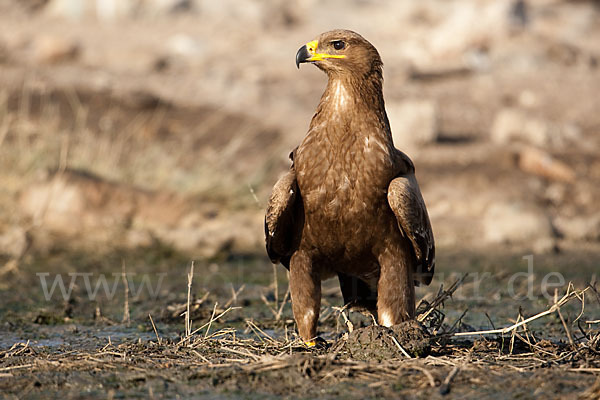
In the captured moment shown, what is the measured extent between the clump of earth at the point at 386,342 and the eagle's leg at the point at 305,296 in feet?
1.44

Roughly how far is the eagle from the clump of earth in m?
0.39

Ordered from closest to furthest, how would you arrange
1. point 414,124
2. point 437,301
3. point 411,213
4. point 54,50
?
point 411,213
point 437,301
point 414,124
point 54,50

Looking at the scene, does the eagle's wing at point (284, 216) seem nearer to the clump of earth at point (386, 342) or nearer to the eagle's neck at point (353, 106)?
the eagle's neck at point (353, 106)

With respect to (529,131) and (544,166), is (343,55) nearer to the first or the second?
(544,166)

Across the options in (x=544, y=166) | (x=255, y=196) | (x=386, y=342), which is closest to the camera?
(x=386, y=342)

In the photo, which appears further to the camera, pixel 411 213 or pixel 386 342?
pixel 411 213

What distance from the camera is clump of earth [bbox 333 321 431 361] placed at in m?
4.73

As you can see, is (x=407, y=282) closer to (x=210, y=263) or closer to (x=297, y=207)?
(x=297, y=207)

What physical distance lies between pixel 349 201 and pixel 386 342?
792mm

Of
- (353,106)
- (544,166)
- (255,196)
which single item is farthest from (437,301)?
(544,166)

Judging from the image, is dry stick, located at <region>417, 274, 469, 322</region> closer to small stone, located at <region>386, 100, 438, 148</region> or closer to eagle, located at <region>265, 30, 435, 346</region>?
eagle, located at <region>265, 30, 435, 346</region>

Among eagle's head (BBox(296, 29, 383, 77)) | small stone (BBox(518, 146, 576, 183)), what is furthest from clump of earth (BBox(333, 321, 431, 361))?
small stone (BBox(518, 146, 576, 183))

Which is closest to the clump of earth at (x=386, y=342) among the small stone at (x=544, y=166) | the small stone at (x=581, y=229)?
the small stone at (x=581, y=229)

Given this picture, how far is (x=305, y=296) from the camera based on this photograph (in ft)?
17.4
